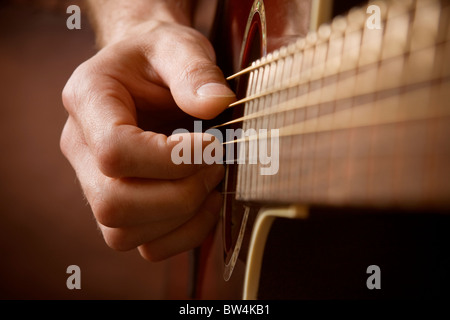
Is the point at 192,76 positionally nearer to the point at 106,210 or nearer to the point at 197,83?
the point at 197,83

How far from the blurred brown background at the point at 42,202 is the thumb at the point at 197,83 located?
754 millimetres

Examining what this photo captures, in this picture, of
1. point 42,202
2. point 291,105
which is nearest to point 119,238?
point 291,105

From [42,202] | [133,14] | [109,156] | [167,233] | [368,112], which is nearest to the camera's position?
[368,112]

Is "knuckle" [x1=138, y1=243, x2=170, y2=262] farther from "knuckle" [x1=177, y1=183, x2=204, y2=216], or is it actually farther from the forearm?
the forearm

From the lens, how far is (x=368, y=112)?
260 mm

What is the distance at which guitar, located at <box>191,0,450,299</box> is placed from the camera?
0.22m

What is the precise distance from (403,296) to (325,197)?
17 cm

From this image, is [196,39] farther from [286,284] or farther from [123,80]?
[286,284]

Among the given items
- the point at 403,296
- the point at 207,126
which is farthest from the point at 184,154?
the point at 403,296

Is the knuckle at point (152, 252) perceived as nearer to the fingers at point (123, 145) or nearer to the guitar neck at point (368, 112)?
the fingers at point (123, 145)

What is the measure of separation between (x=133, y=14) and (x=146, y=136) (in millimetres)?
426

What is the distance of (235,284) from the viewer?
1.86 feet

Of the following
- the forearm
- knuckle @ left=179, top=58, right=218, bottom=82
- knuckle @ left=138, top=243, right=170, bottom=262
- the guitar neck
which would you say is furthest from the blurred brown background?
the guitar neck

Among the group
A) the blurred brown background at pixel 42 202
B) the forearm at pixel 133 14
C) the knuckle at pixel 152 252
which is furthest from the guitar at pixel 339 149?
the blurred brown background at pixel 42 202
